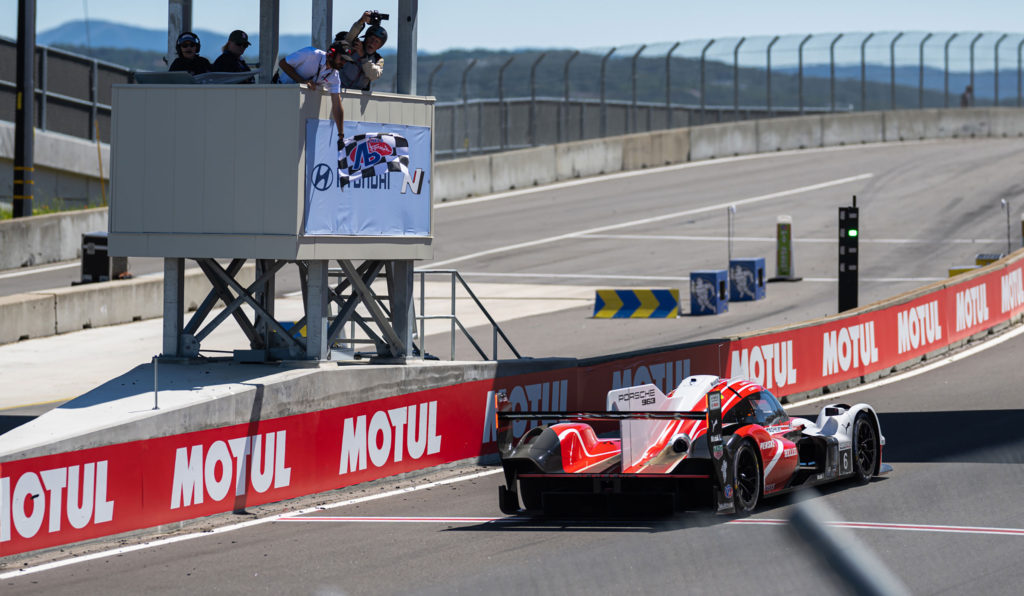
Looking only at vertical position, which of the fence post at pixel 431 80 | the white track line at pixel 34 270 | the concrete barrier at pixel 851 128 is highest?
the fence post at pixel 431 80

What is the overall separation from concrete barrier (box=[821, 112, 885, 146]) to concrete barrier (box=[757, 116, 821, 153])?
396 millimetres

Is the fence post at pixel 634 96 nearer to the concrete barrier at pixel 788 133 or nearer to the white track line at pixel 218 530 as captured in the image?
the concrete barrier at pixel 788 133

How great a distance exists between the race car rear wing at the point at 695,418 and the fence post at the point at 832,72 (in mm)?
52647

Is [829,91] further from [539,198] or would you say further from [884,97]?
[539,198]

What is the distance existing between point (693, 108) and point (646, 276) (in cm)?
3114

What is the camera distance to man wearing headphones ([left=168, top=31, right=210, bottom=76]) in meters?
16.0

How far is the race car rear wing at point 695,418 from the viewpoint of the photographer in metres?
12.6

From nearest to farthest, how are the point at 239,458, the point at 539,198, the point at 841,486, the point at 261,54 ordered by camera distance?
the point at 239,458
the point at 841,486
the point at 261,54
the point at 539,198

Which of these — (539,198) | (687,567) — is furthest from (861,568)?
(539,198)

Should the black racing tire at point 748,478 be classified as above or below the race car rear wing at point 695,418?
below

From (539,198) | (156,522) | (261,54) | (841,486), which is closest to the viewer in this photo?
(156,522)

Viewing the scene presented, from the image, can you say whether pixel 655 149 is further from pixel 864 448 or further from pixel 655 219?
pixel 864 448

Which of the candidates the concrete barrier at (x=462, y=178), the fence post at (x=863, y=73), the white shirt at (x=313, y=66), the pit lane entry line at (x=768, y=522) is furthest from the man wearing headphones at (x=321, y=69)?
the fence post at (x=863, y=73)

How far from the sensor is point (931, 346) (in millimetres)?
26047
